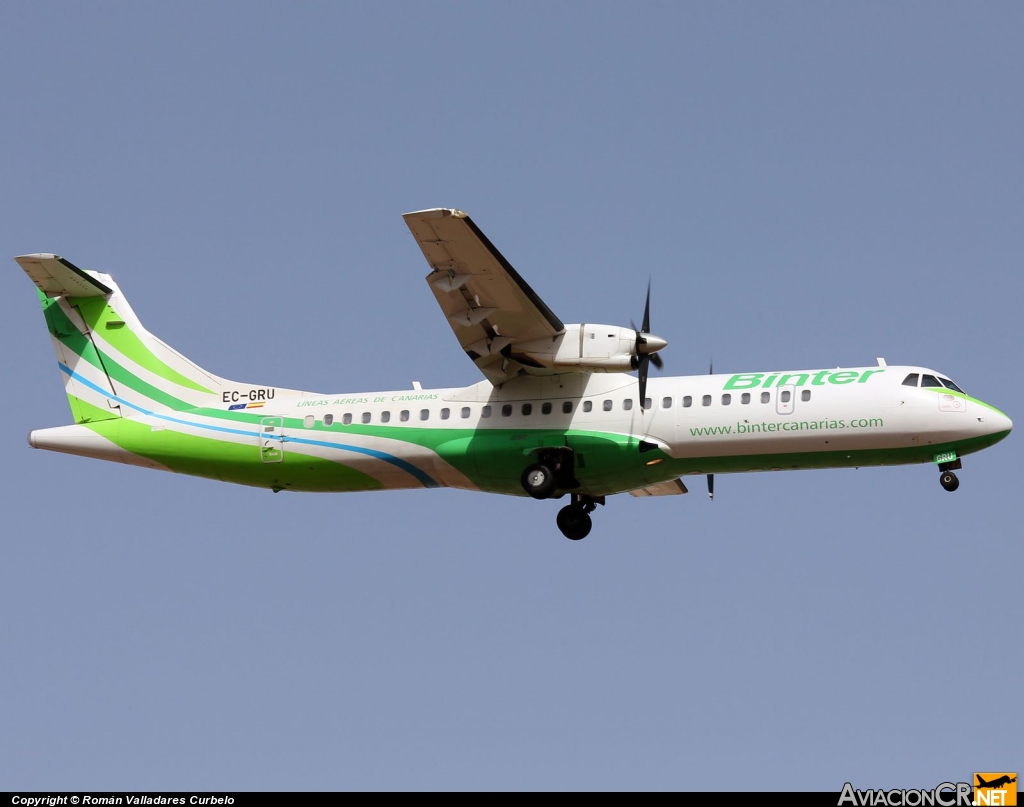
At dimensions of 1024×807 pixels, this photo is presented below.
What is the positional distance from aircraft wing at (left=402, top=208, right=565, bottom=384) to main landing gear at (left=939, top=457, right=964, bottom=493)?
21.4ft

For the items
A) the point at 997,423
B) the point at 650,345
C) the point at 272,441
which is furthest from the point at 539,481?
the point at 997,423

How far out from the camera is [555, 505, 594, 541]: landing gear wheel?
25.8 m

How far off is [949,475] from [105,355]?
614 inches

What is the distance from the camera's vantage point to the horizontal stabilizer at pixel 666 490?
26.8 metres

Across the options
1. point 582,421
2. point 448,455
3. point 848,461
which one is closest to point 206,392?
point 448,455

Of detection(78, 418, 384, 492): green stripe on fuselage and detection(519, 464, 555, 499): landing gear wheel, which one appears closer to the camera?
detection(519, 464, 555, 499): landing gear wheel

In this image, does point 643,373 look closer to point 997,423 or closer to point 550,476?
point 550,476

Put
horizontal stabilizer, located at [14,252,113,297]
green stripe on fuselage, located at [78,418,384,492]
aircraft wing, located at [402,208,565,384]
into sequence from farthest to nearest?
horizontal stabilizer, located at [14,252,113,297]
green stripe on fuselage, located at [78,418,384,492]
aircraft wing, located at [402,208,565,384]

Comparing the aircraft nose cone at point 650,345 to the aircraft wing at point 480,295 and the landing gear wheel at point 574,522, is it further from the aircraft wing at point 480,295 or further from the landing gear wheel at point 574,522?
the landing gear wheel at point 574,522

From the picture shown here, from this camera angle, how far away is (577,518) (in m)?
25.7

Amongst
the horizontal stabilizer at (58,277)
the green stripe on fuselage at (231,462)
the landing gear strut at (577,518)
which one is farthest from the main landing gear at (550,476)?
the horizontal stabilizer at (58,277)

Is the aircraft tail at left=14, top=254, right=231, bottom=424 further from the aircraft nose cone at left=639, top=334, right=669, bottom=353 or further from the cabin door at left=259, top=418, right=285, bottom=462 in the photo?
the aircraft nose cone at left=639, top=334, right=669, bottom=353

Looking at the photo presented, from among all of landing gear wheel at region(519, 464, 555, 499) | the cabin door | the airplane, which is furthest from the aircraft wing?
the cabin door

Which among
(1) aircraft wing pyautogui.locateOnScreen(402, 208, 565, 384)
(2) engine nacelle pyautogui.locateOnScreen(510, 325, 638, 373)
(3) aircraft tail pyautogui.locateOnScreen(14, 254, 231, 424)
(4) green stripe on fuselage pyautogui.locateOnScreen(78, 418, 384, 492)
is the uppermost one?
(3) aircraft tail pyautogui.locateOnScreen(14, 254, 231, 424)
